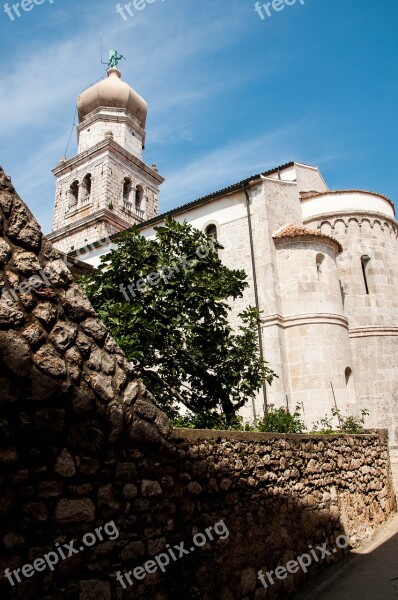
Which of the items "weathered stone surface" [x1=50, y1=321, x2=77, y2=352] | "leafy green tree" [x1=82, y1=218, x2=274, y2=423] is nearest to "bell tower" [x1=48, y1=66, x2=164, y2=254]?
"leafy green tree" [x1=82, y1=218, x2=274, y2=423]

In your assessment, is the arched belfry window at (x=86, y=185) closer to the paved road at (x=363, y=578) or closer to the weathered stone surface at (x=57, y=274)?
the paved road at (x=363, y=578)

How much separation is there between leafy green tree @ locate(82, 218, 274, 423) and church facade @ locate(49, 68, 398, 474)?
4.90 meters

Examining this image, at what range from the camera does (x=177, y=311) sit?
8742 millimetres

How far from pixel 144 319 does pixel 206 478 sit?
4260 mm

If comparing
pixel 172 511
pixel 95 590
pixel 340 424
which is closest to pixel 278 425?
pixel 340 424

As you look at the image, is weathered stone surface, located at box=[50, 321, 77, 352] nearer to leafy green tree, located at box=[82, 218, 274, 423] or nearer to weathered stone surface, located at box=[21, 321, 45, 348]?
weathered stone surface, located at box=[21, 321, 45, 348]

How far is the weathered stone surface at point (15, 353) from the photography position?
8.94 ft

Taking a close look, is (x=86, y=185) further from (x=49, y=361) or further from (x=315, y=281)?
(x=49, y=361)

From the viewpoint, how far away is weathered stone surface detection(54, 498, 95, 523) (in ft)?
9.58

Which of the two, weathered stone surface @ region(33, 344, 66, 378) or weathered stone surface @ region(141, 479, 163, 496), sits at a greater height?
weathered stone surface @ region(33, 344, 66, 378)

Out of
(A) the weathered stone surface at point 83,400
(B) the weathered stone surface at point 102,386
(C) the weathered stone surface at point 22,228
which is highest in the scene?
(C) the weathered stone surface at point 22,228

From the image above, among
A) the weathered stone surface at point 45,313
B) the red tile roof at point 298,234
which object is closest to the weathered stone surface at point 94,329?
the weathered stone surface at point 45,313

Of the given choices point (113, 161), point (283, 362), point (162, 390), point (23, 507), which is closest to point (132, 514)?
point (23, 507)

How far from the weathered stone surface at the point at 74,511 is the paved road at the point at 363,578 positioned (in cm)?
406
